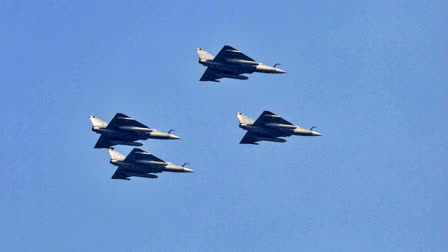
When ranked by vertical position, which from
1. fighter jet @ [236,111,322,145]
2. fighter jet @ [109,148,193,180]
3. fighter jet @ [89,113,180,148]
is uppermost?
fighter jet @ [236,111,322,145]

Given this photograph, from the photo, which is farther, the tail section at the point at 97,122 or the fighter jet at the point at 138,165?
the tail section at the point at 97,122

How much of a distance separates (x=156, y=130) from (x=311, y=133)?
2263 centimetres

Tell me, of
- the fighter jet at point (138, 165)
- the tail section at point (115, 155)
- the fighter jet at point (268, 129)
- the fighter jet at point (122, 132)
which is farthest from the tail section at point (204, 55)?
the tail section at point (115, 155)

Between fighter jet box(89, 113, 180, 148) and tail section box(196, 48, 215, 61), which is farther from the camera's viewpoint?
tail section box(196, 48, 215, 61)

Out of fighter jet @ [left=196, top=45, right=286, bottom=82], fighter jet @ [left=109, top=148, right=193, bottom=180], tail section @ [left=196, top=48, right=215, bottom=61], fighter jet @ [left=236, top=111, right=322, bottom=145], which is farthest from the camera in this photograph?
tail section @ [left=196, top=48, right=215, bottom=61]

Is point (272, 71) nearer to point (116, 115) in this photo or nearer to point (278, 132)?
point (278, 132)

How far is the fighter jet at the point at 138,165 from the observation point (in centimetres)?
17800

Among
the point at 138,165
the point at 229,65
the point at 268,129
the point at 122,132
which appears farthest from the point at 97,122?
the point at 268,129

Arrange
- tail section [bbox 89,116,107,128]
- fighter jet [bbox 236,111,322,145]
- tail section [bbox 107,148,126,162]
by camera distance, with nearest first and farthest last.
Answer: fighter jet [bbox 236,111,322,145] → tail section [bbox 89,116,107,128] → tail section [bbox 107,148,126,162]

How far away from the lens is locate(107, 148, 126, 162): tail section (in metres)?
181

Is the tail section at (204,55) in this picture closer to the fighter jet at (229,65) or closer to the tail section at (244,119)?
the fighter jet at (229,65)

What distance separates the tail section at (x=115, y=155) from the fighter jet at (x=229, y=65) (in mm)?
16724

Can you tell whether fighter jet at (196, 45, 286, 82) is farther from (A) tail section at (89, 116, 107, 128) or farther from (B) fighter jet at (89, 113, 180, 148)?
(A) tail section at (89, 116, 107, 128)

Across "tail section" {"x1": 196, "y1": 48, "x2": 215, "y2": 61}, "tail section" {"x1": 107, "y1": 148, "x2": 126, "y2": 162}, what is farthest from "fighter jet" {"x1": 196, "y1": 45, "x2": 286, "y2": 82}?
"tail section" {"x1": 107, "y1": 148, "x2": 126, "y2": 162}
